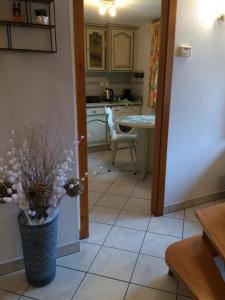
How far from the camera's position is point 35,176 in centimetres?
155

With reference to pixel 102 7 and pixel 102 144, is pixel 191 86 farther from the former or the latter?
pixel 102 144

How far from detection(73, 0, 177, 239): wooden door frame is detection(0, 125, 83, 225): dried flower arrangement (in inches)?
11.6

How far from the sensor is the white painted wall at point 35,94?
154cm

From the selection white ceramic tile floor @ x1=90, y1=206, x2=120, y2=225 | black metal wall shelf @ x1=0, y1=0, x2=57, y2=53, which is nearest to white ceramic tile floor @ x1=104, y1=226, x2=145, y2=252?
white ceramic tile floor @ x1=90, y1=206, x2=120, y2=225

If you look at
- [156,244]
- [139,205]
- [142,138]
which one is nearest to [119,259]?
[156,244]

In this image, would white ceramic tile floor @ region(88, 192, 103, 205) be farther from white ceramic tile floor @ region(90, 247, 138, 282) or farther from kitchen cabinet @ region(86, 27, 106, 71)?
kitchen cabinet @ region(86, 27, 106, 71)

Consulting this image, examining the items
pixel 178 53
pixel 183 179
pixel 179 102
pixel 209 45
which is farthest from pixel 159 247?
pixel 209 45

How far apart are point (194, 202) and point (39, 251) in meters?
1.74

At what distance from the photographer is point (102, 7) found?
3.31m

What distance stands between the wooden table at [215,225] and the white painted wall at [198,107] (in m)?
0.75

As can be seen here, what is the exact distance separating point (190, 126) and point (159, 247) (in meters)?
1.14

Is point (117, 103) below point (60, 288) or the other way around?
the other way around

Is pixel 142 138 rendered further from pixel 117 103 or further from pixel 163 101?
pixel 117 103

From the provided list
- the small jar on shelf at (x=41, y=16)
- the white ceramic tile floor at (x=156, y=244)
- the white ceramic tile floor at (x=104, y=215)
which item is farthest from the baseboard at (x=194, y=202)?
the small jar on shelf at (x=41, y=16)
